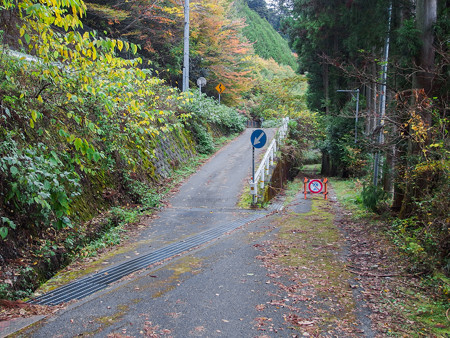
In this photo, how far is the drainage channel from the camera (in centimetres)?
491

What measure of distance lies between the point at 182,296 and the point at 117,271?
160 centimetres

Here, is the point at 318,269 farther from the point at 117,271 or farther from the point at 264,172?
the point at 264,172

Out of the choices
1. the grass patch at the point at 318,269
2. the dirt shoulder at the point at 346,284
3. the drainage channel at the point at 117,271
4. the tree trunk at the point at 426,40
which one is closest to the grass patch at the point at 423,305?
the dirt shoulder at the point at 346,284

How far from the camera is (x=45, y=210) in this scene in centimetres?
595

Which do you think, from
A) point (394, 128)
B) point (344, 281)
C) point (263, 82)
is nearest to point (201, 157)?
point (394, 128)

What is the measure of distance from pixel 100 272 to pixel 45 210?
139cm

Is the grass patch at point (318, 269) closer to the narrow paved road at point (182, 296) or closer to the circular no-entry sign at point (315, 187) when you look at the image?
the narrow paved road at point (182, 296)

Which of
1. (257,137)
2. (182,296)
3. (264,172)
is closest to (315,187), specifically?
(264,172)

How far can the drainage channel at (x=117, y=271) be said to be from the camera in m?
4.91

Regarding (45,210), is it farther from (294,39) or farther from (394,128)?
(294,39)

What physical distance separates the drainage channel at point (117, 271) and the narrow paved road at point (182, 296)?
14 cm

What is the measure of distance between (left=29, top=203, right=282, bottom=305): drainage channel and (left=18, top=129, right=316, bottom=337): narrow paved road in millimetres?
144

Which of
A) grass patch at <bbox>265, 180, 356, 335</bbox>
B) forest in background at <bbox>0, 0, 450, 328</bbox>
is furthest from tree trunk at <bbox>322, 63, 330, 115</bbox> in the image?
grass patch at <bbox>265, 180, 356, 335</bbox>

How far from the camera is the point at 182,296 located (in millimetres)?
4840
